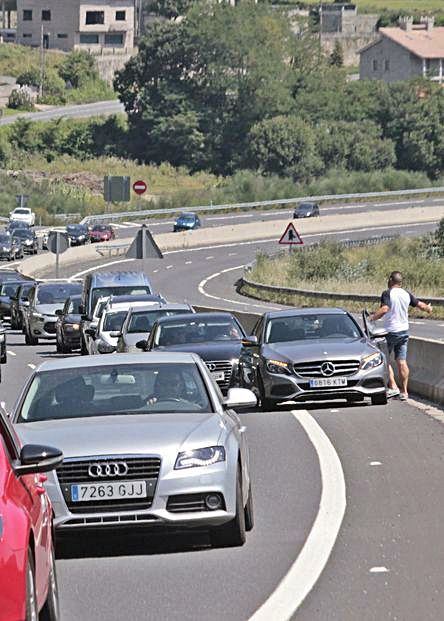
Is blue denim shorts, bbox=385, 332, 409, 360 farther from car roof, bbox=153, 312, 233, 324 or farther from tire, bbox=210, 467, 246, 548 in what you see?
tire, bbox=210, 467, 246, 548

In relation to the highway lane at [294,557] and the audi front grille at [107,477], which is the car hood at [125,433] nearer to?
the audi front grille at [107,477]

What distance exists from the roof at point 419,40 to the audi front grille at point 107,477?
172564 mm

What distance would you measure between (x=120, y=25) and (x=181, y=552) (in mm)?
181768

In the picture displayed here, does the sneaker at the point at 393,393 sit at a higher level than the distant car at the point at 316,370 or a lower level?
lower

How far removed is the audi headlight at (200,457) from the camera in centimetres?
1095

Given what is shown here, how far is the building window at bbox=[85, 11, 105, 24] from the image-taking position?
188m

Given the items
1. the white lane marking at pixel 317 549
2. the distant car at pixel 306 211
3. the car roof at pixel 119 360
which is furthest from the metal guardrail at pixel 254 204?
the car roof at pixel 119 360

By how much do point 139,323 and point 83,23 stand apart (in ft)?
532

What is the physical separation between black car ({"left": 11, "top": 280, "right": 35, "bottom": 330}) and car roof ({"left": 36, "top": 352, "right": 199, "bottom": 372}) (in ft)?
120

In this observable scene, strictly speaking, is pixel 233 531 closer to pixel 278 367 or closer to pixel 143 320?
pixel 278 367

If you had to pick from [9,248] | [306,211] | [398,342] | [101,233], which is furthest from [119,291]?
[306,211]

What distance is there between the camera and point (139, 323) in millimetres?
29906

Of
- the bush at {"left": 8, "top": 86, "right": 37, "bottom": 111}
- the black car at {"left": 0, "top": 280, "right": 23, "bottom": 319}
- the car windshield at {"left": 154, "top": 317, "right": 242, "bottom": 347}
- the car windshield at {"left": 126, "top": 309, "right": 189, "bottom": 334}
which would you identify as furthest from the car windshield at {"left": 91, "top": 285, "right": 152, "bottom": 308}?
the bush at {"left": 8, "top": 86, "right": 37, "bottom": 111}

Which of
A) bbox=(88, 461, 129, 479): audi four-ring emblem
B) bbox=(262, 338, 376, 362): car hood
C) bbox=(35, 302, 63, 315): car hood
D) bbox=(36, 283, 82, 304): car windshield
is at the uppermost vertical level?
bbox=(88, 461, 129, 479): audi four-ring emblem
